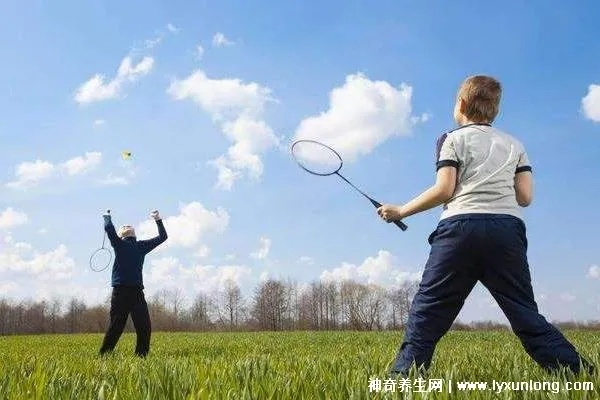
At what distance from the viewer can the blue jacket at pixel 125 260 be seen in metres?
9.35

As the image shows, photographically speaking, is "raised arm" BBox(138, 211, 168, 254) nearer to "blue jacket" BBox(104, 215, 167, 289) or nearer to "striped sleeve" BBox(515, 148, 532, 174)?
"blue jacket" BBox(104, 215, 167, 289)

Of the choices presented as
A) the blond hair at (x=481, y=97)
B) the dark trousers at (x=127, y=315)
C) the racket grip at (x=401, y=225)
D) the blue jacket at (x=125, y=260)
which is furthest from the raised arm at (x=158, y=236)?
the blond hair at (x=481, y=97)

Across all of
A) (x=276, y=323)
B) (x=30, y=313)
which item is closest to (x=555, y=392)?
(x=276, y=323)

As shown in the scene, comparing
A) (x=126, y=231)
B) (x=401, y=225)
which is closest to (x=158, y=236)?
(x=126, y=231)

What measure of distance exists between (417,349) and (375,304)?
317 ft

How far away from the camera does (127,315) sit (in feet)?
30.4

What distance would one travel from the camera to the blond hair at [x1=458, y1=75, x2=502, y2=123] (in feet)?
14.6

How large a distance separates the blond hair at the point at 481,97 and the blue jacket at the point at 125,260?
650 centimetres

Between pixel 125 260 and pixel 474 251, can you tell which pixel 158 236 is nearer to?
pixel 125 260

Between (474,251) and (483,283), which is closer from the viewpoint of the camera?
(474,251)

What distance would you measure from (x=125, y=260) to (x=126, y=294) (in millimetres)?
529

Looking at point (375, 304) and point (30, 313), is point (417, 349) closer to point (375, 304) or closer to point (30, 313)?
point (375, 304)

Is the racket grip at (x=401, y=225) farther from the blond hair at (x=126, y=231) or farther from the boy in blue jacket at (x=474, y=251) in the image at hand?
the blond hair at (x=126, y=231)

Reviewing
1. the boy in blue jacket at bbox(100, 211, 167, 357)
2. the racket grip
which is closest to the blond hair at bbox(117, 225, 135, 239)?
the boy in blue jacket at bbox(100, 211, 167, 357)
